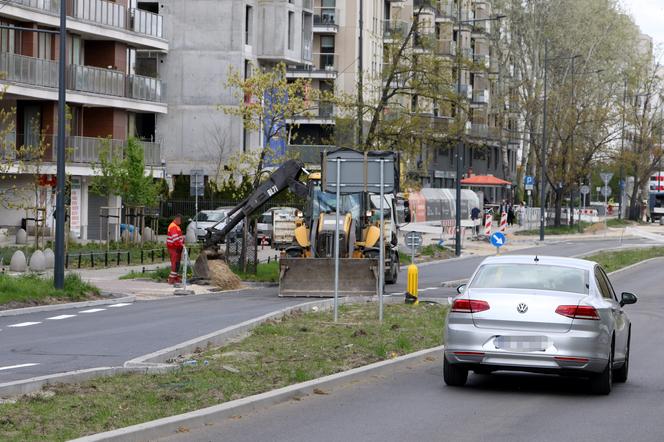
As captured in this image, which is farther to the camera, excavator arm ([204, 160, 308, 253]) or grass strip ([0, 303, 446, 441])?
excavator arm ([204, 160, 308, 253])

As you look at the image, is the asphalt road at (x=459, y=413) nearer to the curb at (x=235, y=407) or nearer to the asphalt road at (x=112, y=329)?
the curb at (x=235, y=407)

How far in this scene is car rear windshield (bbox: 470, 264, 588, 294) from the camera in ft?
49.4

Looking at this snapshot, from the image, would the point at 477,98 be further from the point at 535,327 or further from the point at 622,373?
the point at 535,327

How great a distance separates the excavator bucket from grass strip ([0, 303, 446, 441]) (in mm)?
8475

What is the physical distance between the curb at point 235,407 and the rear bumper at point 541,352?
1.44 metres

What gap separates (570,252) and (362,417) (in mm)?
47573

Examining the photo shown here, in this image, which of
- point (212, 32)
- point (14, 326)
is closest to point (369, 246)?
point (14, 326)

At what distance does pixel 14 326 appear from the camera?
76.7ft

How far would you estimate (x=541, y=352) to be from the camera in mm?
14336

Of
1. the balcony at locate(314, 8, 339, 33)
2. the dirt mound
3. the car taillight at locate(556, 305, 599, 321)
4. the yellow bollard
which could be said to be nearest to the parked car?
the dirt mound

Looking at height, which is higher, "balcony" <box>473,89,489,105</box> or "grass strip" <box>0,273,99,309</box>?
"balcony" <box>473,89,489,105</box>

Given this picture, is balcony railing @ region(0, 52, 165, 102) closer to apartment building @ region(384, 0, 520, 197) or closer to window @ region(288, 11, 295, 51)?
window @ region(288, 11, 295, 51)

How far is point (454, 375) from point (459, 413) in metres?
1.97

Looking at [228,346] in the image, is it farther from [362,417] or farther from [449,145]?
[449,145]
